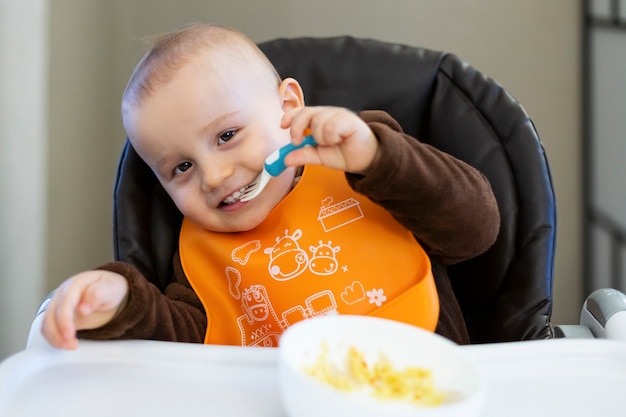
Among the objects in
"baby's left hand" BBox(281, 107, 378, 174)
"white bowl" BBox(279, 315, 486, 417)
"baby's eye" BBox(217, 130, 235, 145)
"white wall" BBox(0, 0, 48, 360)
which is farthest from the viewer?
"white wall" BBox(0, 0, 48, 360)

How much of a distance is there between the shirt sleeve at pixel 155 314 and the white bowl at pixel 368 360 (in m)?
0.28

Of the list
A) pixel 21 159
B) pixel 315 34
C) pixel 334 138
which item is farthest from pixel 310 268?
pixel 315 34

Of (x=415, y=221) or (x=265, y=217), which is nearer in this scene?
(x=415, y=221)

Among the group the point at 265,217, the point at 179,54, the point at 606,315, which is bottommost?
the point at 606,315

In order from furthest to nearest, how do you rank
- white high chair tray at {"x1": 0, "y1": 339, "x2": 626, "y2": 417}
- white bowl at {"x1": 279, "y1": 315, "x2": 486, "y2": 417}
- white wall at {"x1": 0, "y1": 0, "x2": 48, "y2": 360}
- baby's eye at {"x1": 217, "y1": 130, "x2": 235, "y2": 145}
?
white wall at {"x1": 0, "y1": 0, "x2": 48, "y2": 360}, baby's eye at {"x1": 217, "y1": 130, "x2": 235, "y2": 145}, white high chair tray at {"x1": 0, "y1": 339, "x2": 626, "y2": 417}, white bowl at {"x1": 279, "y1": 315, "x2": 486, "y2": 417}

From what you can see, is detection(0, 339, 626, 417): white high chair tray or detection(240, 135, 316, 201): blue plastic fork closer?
detection(0, 339, 626, 417): white high chair tray

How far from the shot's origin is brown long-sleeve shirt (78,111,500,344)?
2.79 feet

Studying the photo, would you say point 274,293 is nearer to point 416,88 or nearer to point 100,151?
point 416,88

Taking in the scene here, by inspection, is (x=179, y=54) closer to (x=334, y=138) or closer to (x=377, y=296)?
(x=334, y=138)

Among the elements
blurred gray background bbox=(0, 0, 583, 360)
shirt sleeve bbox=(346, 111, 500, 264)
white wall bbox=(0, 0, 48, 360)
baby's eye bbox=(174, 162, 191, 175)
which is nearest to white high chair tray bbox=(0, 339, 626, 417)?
shirt sleeve bbox=(346, 111, 500, 264)

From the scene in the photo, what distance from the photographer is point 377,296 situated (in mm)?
989

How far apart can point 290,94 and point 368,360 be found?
1.84ft

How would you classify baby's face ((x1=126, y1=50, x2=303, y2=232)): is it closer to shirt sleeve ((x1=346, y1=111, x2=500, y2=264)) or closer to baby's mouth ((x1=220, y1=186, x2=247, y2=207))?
baby's mouth ((x1=220, y1=186, x2=247, y2=207))

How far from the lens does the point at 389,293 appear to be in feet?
3.26
